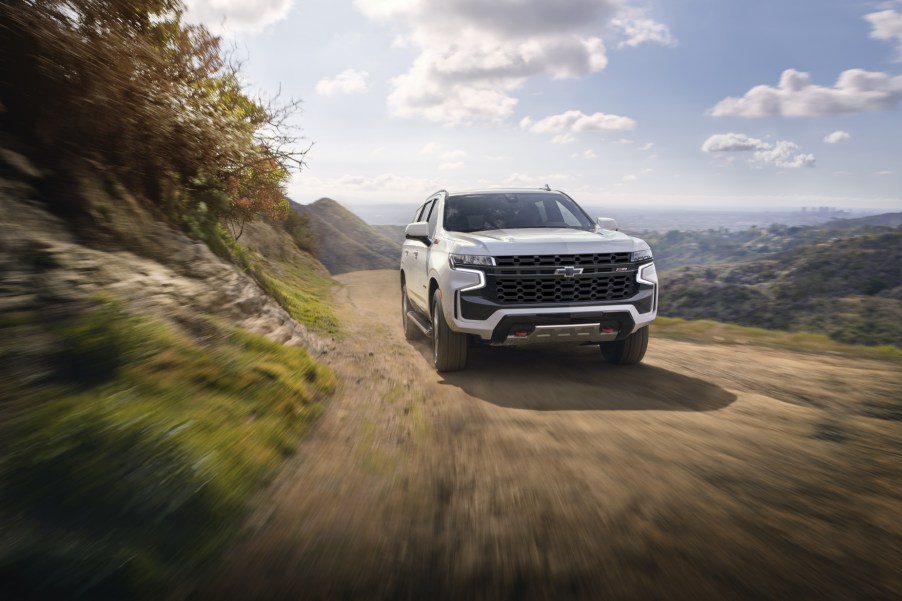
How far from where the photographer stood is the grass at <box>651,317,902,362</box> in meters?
7.61

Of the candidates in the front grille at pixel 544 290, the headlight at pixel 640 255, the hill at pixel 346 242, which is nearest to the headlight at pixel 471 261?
the front grille at pixel 544 290

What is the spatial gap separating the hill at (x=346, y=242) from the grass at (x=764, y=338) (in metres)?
70.0

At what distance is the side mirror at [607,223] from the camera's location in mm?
7027

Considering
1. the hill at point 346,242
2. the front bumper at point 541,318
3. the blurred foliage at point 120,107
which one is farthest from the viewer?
the hill at point 346,242

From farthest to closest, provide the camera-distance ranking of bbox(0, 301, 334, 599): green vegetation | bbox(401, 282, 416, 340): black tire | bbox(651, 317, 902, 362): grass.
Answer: bbox(401, 282, 416, 340): black tire < bbox(651, 317, 902, 362): grass < bbox(0, 301, 334, 599): green vegetation

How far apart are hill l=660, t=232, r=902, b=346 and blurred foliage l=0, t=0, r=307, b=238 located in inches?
932

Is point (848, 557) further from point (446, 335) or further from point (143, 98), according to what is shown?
point (143, 98)

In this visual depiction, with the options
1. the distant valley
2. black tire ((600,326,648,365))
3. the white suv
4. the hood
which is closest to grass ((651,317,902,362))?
black tire ((600,326,648,365))

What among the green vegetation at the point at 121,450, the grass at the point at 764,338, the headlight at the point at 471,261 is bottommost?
the grass at the point at 764,338

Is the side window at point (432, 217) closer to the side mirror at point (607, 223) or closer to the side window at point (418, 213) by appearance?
the side window at point (418, 213)

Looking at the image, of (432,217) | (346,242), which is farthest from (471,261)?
(346,242)

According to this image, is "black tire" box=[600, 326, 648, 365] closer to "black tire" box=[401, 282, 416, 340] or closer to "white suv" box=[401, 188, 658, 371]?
"white suv" box=[401, 188, 658, 371]

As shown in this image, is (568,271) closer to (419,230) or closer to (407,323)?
(419,230)

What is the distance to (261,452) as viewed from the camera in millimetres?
3559
